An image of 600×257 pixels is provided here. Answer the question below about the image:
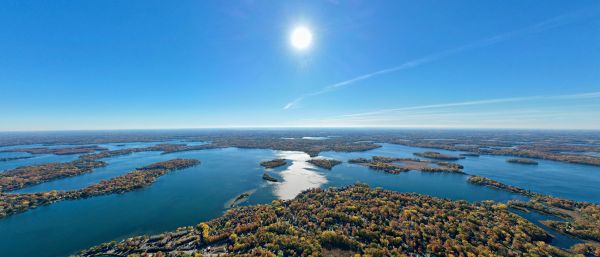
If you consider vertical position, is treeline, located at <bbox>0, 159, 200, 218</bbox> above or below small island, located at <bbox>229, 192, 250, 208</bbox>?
above

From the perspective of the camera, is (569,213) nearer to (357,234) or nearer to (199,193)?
(357,234)

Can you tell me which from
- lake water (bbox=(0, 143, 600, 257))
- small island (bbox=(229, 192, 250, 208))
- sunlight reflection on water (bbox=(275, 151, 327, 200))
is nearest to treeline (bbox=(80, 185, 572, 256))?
lake water (bbox=(0, 143, 600, 257))

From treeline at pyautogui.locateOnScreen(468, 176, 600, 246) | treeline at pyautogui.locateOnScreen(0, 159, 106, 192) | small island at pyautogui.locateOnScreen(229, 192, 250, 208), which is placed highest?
treeline at pyautogui.locateOnScreen(0, 159, 106, 192)

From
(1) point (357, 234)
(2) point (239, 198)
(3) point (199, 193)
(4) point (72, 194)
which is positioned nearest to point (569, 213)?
(1) point (357, 234)

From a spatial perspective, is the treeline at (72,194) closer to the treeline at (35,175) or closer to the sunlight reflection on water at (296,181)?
the treeline at (35,175)

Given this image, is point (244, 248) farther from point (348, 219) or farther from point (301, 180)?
point (301, 180)

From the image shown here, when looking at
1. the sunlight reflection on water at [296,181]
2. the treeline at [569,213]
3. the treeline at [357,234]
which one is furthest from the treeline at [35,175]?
the treeline at [569,213]

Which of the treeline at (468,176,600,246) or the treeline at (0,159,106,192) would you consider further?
the treeline at (0,159,106,192)

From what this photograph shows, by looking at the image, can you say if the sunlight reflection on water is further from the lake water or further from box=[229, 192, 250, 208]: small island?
box=[229, 192, 250, 208]: small island
